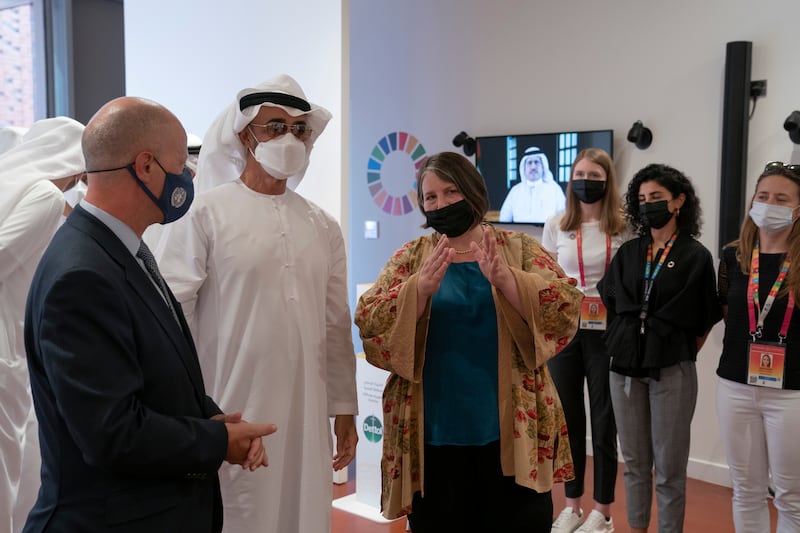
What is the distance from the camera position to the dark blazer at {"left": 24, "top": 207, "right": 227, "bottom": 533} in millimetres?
1295

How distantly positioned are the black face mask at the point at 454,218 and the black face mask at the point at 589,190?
158 cm

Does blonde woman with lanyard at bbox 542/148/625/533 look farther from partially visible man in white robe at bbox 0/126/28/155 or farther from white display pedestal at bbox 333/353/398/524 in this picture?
partially visible man in white robe at bbox 0/126/28/155

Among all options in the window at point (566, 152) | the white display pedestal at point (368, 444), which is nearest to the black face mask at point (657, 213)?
the white display pedestal at point (368, 444)

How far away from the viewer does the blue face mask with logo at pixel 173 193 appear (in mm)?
1489

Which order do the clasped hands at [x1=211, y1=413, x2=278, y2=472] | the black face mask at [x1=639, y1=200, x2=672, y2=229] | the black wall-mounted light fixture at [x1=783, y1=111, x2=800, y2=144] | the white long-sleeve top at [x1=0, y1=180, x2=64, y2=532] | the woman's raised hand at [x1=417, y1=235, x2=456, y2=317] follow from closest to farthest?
1. the clasped hands at [x1=211, y1=413, x2=278, y2=472]
2. the woman's raised hand at [x1=417, y1=235, x2=456, y2=317]
3. the white long-sleeve top at [x1=0, y1=180, x2=64, y2=532]
4. the black face mask at [x1=639, y1=200, x2=672, y2=229]
5. the black wall-mounted light fixture at [x1=783, y1=111, x2=800, y2=144]

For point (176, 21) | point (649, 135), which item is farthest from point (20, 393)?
point (649, 135)

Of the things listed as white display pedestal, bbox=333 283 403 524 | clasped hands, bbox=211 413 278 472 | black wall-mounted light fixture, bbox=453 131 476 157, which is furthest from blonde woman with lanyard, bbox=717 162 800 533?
black wall-mounted light fixture, bbox=453 131 476 157

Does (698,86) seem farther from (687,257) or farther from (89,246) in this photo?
(89,246)

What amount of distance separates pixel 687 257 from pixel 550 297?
1240mm


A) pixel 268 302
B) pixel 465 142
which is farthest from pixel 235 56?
pixel 268 302

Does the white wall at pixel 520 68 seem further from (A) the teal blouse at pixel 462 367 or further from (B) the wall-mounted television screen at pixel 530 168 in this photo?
(A) the teal blouse at pixel 462 367

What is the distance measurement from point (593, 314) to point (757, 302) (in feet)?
2.70

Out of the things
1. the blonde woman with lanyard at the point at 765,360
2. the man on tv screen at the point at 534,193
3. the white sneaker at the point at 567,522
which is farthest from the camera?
the man on tv screen at the point at 534,193

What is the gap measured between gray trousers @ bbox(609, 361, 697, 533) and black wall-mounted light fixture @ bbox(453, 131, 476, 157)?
2869 millimetres
